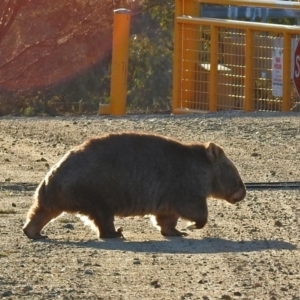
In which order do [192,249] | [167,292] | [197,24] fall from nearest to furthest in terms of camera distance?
1. [167,292]
2. [192,249]
3. [197,24]

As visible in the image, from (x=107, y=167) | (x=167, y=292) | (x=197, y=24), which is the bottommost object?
(x=167, y=292)

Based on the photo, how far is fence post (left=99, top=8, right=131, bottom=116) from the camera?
719 inches

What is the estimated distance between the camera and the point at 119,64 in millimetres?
18344

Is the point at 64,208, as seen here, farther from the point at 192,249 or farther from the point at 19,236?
the point at 192,249

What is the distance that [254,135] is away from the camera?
15070mm

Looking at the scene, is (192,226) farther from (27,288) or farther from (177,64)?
(177,64)

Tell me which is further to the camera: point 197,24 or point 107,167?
point 197,24

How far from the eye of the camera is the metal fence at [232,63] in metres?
17.4

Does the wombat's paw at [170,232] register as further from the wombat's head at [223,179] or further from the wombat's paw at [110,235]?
the wombat's head at [223,179]

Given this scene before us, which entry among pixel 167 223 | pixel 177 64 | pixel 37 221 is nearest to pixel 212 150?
pixel 167 223

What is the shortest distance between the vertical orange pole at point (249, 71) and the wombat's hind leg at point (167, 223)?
8.13 m

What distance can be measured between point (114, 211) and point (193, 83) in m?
9.55

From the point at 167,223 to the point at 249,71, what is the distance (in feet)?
26.9

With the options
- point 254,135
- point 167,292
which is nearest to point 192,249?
point 167,292
